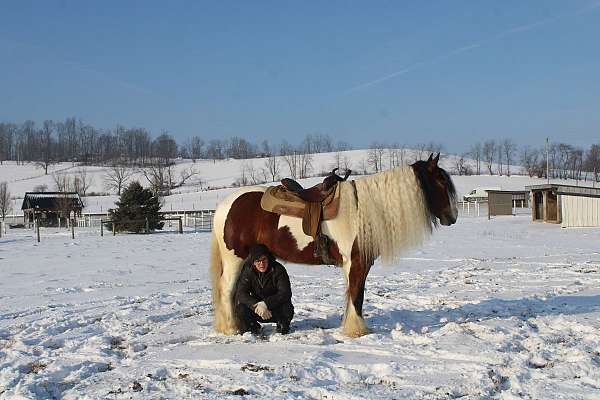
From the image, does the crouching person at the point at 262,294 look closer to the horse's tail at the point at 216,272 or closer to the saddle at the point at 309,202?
the horse's tail at the point at 216,272

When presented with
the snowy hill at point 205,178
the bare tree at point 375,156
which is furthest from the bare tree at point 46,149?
the bare tree at point 375,156

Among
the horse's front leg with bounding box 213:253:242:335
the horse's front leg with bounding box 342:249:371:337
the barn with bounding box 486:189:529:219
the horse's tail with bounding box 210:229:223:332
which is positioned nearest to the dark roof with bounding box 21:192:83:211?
the barn with bounding box 486:189:529:219

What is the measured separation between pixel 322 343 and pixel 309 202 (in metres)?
1.38

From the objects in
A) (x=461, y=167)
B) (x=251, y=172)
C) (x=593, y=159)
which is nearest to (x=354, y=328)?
(x=251, y=172)

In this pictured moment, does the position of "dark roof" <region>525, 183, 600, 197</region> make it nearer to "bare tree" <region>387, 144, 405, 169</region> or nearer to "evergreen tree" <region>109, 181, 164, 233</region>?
"evergreen tree" <region>109, 181, 164, 233</region>

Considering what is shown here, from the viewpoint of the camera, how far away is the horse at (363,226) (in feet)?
17.2

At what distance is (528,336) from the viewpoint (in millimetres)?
4969

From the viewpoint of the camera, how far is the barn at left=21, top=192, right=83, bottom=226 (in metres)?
50.4

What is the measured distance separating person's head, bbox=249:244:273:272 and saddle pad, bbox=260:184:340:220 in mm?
413

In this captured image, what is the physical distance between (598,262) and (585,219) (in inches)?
656

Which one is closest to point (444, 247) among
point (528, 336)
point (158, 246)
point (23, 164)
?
point (158, 246)

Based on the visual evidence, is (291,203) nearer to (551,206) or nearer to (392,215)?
(392,215)

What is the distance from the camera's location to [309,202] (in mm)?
5332

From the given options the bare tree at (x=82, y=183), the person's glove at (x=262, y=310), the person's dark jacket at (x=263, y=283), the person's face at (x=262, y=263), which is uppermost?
the bare tree at (x=82, y=183)
